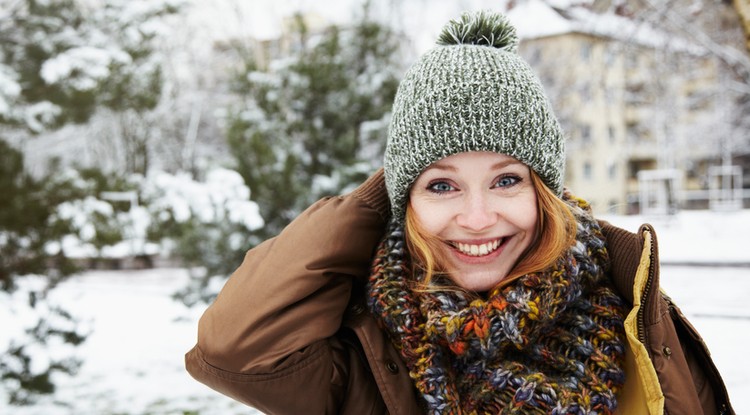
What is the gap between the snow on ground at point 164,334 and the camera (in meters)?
4.26

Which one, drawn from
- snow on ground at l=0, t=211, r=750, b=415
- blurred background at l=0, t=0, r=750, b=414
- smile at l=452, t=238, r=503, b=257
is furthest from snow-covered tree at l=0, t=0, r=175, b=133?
smile at l=452, t=238, r=503, b=257

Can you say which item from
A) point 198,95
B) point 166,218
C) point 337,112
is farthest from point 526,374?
point 198,95

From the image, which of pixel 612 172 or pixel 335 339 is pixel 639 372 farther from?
pixel 612 172

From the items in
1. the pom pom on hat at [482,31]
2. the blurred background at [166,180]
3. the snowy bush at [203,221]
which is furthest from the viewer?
the snowy bush at [203,221]

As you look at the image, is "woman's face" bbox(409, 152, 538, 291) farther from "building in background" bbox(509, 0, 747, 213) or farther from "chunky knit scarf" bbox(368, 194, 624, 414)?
"building in background" bbox(509, 0, 747, 213)

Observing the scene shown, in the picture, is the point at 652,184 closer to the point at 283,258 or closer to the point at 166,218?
the point at 166,218

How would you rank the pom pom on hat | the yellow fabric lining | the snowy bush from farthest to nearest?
the snowy bush < the pom pom on hat < the yellow fabric lining

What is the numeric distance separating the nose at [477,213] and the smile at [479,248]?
2.7 inches

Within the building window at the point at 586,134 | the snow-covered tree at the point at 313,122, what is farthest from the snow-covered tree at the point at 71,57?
the building window at the point at 586,134

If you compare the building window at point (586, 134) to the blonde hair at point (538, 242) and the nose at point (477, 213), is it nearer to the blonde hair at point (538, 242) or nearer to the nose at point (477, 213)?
the blonde hair at point (538, 242)

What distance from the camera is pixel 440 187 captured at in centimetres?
162

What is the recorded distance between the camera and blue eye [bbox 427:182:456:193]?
1.61m

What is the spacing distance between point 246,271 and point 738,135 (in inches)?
1005

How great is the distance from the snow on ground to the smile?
168cm
